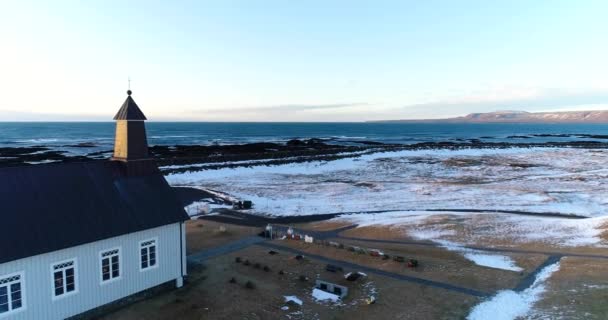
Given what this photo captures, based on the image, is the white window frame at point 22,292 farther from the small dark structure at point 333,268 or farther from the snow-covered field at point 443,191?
the snow-covered field at point 443,191

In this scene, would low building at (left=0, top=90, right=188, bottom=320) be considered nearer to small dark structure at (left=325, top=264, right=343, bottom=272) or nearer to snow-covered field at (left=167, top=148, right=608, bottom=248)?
small dark structure at (left=325, top=264, right=343, bottom=272)

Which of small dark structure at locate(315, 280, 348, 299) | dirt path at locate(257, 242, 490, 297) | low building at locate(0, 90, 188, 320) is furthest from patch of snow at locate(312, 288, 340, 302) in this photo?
low building at locate(0, 90, 188, 320)

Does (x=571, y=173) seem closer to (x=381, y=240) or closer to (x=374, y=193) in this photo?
(x=374, y=193)

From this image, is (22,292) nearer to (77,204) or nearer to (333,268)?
(77,204)

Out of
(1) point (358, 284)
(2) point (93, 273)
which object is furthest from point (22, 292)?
(1) point (358, 284)

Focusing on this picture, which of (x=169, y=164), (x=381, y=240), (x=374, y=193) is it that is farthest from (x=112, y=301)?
(x=169, y=164)
